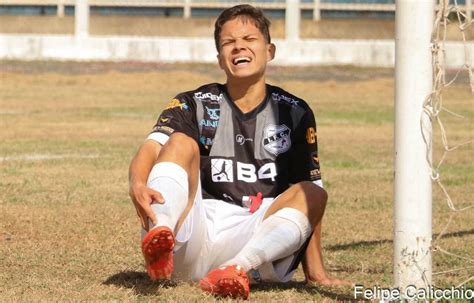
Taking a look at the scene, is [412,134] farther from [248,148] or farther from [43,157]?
[43,157]

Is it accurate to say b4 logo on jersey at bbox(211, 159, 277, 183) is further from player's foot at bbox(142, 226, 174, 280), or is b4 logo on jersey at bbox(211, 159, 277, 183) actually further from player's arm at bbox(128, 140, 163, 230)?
player's foot at bbox(142, 226, 174, 280)

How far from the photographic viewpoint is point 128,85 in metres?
24.3

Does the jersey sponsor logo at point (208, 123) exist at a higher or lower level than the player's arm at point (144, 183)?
higher

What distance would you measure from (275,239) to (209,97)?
2.77ft

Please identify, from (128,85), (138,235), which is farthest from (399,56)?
(128,85)

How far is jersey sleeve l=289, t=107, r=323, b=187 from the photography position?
5.72 m

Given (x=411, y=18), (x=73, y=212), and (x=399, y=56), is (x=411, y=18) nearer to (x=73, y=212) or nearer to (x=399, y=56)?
(x=399, y=56)

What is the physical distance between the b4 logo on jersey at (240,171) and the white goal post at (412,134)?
1.07m

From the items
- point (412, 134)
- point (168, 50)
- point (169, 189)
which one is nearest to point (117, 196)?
point (169, 189)

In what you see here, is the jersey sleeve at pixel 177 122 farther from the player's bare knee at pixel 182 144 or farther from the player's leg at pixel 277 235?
the player's leg at pixel 277 235

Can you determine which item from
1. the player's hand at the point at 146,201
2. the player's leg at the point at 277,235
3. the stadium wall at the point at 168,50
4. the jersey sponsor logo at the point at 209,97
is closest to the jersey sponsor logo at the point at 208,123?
the jersey sponsor logo at the point at 209,97

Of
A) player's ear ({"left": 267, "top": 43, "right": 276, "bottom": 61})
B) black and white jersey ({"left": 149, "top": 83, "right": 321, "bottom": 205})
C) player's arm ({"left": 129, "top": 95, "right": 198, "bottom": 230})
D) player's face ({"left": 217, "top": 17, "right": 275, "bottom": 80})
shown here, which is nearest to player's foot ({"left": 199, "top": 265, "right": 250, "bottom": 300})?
player's arm ({"left": 129, "top": 95, "right": 198, "bottom": 230})

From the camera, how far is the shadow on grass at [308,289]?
5.46 metres

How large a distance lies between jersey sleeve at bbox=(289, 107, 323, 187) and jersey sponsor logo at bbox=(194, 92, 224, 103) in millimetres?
388
